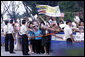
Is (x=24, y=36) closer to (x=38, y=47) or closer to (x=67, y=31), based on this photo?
(x=38, y=47)

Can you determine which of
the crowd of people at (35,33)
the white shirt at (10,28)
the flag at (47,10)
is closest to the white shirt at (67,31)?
the crowd of people at (35,33)

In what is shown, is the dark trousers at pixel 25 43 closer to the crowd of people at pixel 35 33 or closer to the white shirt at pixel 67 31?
the crowd of people at pixel 35 33

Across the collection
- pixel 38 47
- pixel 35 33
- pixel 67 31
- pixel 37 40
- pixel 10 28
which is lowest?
pixel 38 47

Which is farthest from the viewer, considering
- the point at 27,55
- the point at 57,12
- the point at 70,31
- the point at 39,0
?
the point at 39,0

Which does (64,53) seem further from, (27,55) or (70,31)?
(27,55)

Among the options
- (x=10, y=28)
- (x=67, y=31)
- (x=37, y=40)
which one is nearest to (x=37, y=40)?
(x=37, y=40)

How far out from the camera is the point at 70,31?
37.4ft

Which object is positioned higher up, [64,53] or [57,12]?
[57,12]

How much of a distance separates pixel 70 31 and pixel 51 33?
117cm

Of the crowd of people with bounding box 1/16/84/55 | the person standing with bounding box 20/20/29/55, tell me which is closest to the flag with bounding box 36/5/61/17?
the crowd of people with bounding box 1/16/84/55

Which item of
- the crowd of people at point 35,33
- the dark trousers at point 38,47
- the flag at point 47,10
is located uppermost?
the flag at point 47,10

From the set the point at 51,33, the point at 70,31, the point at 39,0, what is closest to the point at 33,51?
the point at 51,33

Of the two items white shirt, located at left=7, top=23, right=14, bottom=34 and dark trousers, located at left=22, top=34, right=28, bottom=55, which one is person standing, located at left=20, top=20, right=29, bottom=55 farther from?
white shirt, located at left=7, top=23, right=14, bottom=34

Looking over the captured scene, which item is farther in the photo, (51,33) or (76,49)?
(51,33)
